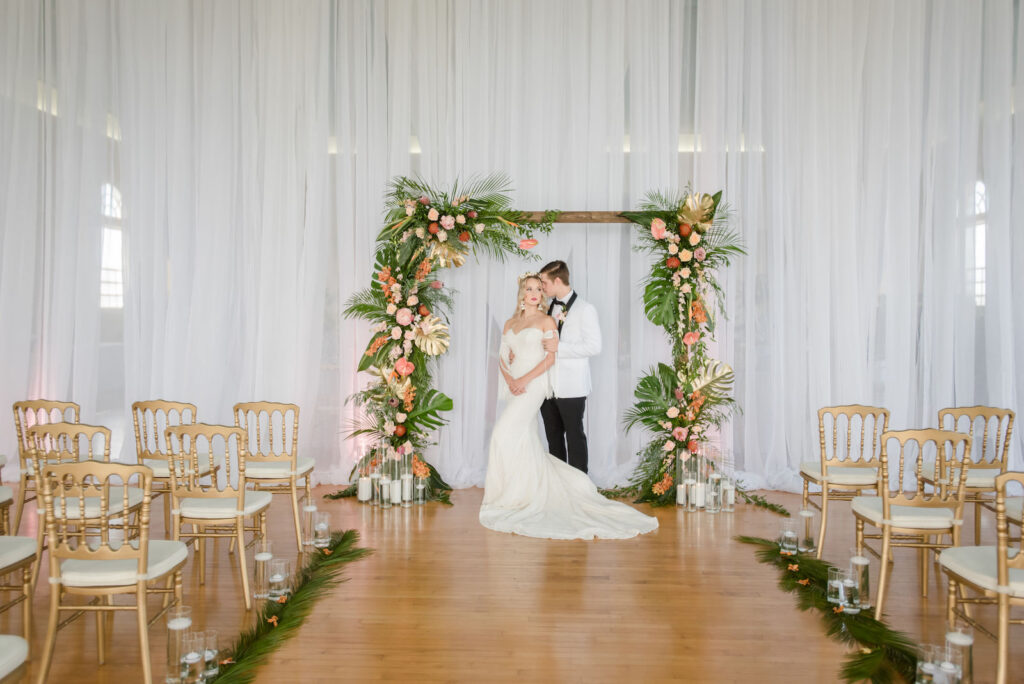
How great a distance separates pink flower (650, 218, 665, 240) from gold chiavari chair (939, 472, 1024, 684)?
3.30 m

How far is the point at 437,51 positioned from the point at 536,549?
465 cm

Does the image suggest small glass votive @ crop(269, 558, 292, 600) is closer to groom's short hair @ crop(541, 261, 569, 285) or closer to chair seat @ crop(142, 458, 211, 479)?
chair seat @ crop(142, 458, 211, 479)

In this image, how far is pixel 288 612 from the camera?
3812 millimetres

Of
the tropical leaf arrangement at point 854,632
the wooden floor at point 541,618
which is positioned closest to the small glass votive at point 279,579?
the wooden floor at point 541,618

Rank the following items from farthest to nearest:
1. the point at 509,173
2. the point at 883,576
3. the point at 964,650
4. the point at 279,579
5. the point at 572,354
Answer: the point at 509,173 → the point at 572,354 → the point at 279,579 → the point at 883,576 → the point at 964,650

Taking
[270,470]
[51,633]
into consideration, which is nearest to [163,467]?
[270,470]

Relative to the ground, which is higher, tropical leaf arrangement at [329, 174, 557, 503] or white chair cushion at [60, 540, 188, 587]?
tropical leaf arrangement at [329, 174, 557, 503]

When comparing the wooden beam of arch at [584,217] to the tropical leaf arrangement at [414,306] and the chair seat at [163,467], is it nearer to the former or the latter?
the tropical leaf arrangement at [414,306]

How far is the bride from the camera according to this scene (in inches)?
214

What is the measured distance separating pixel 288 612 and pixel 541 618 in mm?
1290

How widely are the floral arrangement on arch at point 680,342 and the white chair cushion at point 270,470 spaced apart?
2.89 metres

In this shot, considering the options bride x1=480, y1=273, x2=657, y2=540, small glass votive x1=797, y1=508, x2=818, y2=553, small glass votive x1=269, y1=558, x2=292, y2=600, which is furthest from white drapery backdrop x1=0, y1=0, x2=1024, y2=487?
small glass votive x1=269, y1=558, x2=292, y2=600

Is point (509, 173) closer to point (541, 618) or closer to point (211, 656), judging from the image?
point (541, 618)

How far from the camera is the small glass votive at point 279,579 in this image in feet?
13.1
